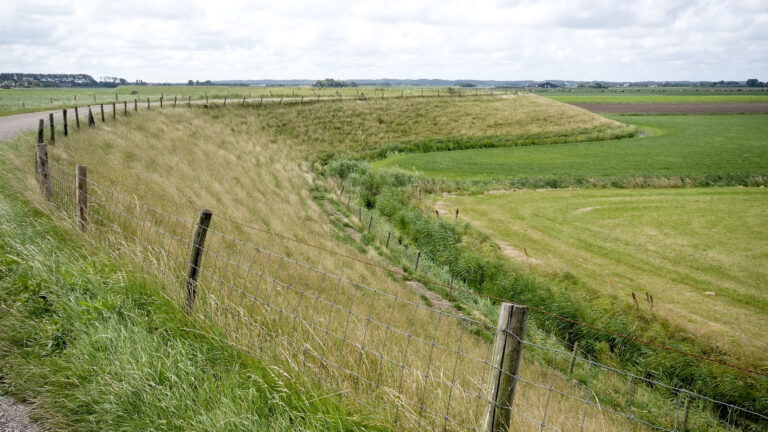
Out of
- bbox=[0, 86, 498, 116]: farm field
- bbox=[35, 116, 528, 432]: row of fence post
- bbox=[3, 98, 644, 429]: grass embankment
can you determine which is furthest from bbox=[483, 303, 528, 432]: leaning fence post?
bbox=[0, 86, 498, 116]: farm field

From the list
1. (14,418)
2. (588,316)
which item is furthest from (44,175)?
(588,316)

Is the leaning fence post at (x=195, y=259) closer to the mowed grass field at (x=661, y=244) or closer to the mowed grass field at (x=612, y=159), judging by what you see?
the mowed grass field at (x=661, y=244)

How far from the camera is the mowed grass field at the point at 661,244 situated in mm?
15820

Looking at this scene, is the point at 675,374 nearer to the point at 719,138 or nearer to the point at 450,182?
the point at 450,182

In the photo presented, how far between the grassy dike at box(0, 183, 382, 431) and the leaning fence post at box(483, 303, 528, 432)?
1111 mm

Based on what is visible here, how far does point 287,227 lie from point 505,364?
1581 cm

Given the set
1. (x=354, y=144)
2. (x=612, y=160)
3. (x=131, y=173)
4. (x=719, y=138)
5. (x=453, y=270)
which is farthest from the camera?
(x=719, y=138)

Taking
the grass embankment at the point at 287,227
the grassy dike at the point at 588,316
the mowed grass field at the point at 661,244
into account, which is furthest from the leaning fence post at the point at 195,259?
the mowed grass field at the point at 661,244

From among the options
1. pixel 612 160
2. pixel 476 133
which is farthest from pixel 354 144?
pixel 612 160

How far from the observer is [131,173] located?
16.8m

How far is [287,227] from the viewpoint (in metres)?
19.1

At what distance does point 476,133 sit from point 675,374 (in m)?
53.0

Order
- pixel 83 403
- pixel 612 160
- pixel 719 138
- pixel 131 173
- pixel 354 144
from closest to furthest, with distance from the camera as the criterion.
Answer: pixel 83 403 < pixel 131 173 < pixel 612 160 < pixel 354 144 < pixel 719 138

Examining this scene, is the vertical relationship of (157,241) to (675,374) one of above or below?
above
